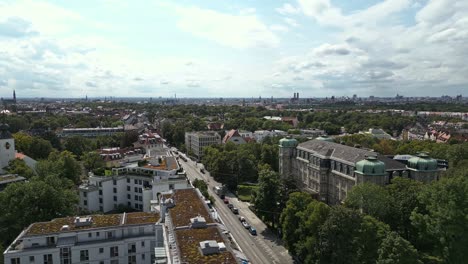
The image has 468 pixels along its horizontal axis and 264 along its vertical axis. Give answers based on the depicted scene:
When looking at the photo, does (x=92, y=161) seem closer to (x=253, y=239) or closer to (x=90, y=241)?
(x=253, y=239)

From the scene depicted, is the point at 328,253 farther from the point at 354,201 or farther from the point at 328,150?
the point at 328,150

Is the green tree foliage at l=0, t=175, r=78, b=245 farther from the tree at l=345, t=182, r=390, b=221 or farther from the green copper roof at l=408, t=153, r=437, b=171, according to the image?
the green copper roof at l=408, t=153, r=437, b=171

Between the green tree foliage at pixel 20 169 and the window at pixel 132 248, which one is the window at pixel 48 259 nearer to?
the window at pixel 132 248

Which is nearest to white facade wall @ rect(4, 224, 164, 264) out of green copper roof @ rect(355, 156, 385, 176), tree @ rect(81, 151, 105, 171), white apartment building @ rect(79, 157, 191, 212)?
white apartment building @ rect(79, 157, 191, 212)

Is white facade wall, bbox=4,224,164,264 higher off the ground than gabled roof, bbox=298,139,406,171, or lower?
lower

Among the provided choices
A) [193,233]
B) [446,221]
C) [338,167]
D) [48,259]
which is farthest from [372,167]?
[48,259]

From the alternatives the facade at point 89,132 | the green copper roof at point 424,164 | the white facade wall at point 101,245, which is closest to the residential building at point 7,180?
the white facade wall at point 101,245

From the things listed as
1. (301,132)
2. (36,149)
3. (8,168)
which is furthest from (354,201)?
(301,132)
